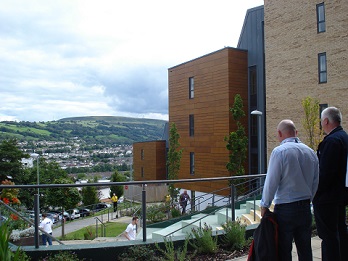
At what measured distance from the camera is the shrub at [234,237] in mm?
5562

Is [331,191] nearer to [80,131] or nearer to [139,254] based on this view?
[139,254]

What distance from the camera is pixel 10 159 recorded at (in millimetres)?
48062

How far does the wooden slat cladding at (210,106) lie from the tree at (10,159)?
24355mm

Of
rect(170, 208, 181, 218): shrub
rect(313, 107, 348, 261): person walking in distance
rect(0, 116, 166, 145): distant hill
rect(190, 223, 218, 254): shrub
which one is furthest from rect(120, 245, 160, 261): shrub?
rect(0, 116, 166, 145): distant hill

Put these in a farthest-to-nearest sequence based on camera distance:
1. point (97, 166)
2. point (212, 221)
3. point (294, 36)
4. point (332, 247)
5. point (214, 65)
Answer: point (97, 166) → point (214, 65) → point (294, 36) → point (212, 221) → point (332, 247)

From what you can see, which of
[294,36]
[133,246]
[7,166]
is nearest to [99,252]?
[133,246]

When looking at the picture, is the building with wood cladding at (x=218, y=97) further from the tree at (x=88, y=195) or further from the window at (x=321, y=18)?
the tree at (x=88, y=195)

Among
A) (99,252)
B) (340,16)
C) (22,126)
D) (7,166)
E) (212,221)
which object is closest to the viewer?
(99,252)

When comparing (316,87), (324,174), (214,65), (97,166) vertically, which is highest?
(214,65)

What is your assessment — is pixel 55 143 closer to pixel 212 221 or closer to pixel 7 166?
pixel 7 166

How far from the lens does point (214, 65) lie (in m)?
31.0

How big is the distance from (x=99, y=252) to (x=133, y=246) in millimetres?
462

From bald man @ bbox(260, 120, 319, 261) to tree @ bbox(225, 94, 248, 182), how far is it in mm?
23801

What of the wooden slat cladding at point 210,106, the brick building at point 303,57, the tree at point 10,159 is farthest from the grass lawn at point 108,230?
the tree at point 10,159
